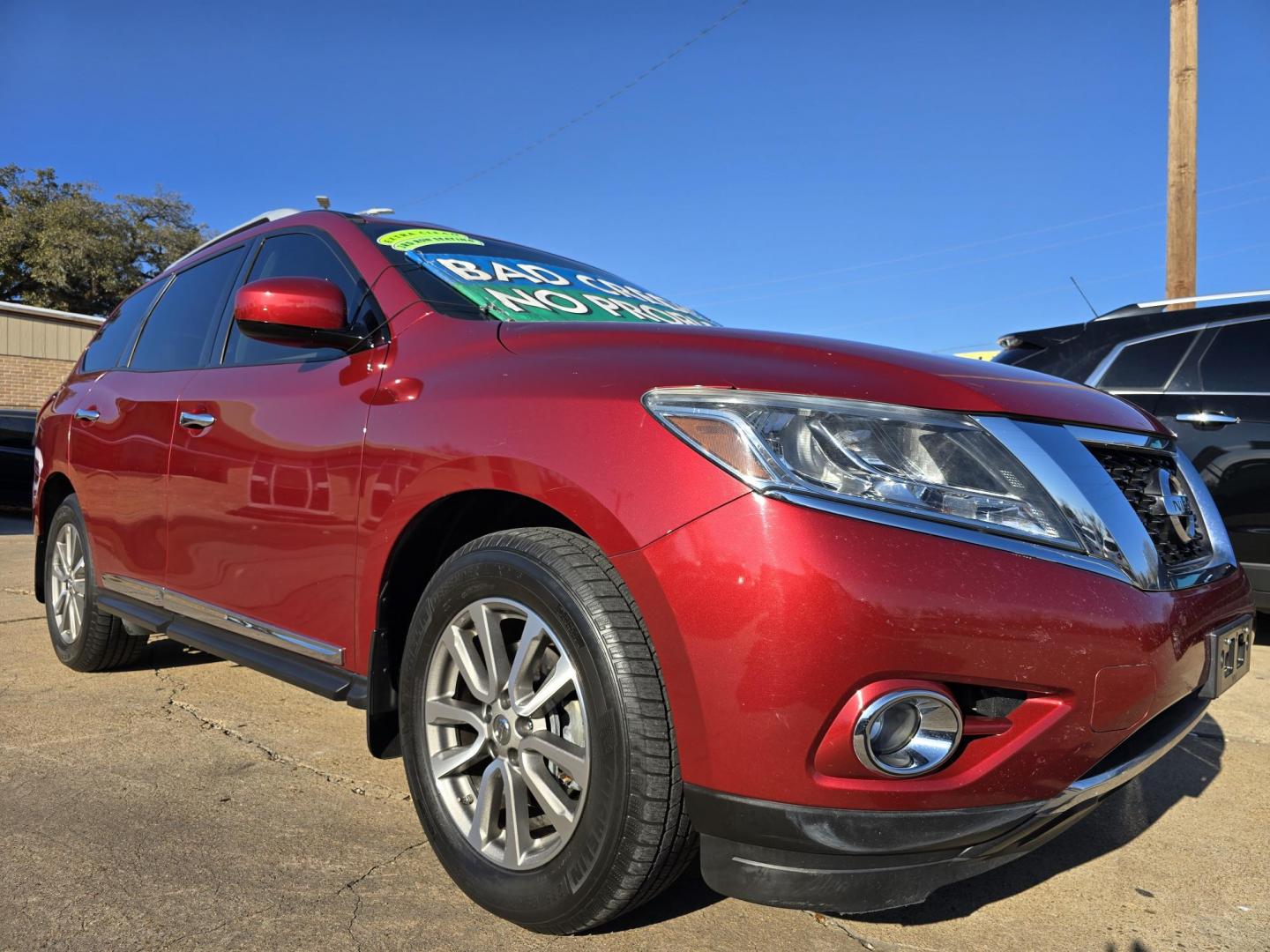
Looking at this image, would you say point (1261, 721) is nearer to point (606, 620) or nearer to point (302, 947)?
point (606, 620)

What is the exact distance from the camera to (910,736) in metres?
1.64

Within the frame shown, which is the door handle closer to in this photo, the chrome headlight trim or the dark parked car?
the chrome headlight trim

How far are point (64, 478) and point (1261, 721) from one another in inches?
194

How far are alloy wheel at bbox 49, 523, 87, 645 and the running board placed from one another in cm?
31

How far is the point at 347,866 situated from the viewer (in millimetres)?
2277

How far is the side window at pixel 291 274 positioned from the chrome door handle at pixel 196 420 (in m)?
0.20

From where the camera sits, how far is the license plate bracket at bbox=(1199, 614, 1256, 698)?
199 cm

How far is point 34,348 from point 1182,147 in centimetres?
2497

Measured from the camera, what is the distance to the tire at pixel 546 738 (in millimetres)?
1716

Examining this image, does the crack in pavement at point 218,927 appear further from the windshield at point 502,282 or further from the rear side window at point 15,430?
the rear side window at point 15,430

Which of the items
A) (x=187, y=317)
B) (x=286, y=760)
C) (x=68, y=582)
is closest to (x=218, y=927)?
(x=286, y=760)

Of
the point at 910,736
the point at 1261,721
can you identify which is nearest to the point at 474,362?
the point at 910,736

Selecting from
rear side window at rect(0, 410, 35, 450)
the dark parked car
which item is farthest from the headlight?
rear side window at rect(0, 410, 35, 450)

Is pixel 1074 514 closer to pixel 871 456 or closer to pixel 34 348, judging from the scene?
pixel 871 456
